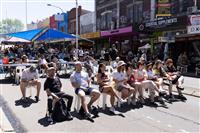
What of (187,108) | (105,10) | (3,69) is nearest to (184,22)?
(3,69)

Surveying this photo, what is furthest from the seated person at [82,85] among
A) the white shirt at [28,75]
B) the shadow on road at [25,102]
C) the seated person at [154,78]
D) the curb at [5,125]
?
the seated person at [154,78]

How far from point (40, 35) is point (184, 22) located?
1007 centimetres

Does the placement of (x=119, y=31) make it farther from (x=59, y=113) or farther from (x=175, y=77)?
(x=59, y=113)

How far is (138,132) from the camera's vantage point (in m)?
7.70

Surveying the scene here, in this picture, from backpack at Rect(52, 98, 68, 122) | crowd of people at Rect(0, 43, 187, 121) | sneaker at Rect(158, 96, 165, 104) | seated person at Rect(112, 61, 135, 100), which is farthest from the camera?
sneaker at Rect(158, 96, 165, 104)

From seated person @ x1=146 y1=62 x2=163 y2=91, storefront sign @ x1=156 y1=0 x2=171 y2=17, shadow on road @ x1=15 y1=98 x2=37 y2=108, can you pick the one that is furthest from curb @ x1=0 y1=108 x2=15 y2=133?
storefront sign @ x1=156 y1=0 x2=171 y2=17

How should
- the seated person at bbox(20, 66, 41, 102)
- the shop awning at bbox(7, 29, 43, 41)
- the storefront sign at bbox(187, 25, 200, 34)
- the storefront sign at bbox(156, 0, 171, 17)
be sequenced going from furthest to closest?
the storefront sign at bbox(156, 0, 171, 17) → the storefront sign at bbox(187, 25, 200, 34) → the shop awning at bbox(7, 29, 43, 41) → the seated person at bbox(20, 66, 41, 102)

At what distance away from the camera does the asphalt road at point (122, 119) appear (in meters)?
8.01

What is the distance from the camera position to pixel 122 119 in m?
8.94

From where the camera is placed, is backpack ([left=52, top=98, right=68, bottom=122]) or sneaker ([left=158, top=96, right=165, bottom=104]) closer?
backpack ([left=52, top=98, right=68, bottom=122])

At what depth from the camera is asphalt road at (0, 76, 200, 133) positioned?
801cm

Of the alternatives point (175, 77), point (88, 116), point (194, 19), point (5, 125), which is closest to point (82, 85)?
point (88, 116)

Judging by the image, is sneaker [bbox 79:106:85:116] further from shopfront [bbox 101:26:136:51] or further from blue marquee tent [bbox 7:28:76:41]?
shopfront [bbox 101:26:136:51]

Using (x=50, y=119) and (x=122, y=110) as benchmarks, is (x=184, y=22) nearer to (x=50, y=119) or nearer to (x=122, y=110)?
(x=122, y=110)
